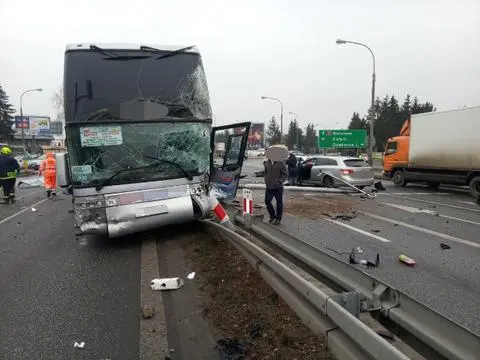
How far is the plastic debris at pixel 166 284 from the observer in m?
5.03

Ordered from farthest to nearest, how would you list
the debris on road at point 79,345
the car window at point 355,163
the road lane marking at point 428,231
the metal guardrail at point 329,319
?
the car window at point 355,163, the road lane marking at point 428,231, the debris on road at point 79,345, the metal guardrail at point 329,319

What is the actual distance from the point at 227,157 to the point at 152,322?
6.41 meters

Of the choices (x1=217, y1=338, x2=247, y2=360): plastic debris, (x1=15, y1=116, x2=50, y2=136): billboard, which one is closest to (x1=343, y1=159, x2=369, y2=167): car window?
(x1=217, y1=338, x2=247, y2=360): plastic debris

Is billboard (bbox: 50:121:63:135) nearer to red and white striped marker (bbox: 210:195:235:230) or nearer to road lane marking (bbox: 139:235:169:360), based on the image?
red and white striped marker (bbox: 210:195:235:230)

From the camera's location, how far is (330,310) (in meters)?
3.00

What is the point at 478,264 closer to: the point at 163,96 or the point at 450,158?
the point at 163,96

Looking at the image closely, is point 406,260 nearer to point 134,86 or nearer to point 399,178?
point 134,86

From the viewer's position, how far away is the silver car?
16.9 m

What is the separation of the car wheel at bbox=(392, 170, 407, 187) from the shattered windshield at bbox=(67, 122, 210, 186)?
15.3 meters

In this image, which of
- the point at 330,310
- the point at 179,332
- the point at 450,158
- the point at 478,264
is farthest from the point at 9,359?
the point at 450,158

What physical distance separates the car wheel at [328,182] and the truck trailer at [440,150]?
447 cm

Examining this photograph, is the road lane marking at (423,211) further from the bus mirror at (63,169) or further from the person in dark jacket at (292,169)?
the bus mirror at (63,169)

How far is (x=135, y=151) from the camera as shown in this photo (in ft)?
23.3

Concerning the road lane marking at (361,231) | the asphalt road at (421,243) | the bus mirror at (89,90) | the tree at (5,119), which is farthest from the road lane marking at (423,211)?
the tree at (5,119)
